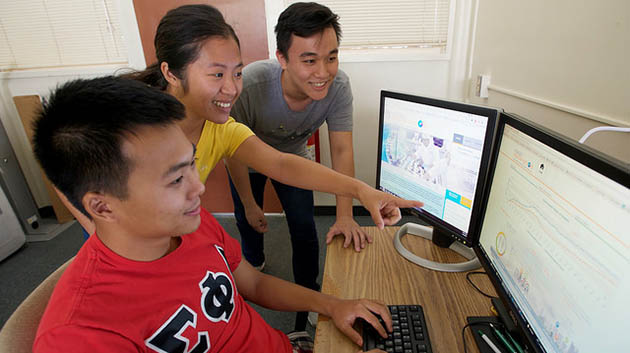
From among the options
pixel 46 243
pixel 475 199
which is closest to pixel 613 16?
pixel 475 199

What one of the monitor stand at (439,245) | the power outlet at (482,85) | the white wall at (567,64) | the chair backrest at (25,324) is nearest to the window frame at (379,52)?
the power outlet at (482,85)

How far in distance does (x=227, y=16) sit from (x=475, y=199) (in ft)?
7.17

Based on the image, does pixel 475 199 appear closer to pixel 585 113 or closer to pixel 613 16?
pixel 585 113

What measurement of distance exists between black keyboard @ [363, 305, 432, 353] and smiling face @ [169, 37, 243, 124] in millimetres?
796

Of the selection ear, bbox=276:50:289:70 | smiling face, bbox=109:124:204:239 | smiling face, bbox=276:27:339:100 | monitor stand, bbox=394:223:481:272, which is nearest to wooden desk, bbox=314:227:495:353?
monitor stand, bbox=394:223:481:272

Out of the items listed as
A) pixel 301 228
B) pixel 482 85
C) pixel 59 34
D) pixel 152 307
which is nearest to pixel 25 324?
pixel 152 307

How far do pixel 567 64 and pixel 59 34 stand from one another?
3.24 meters

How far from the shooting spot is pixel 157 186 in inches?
25.3

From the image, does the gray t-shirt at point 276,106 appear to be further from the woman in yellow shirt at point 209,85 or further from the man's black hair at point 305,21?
the woman in yellow shirt at point 209,85

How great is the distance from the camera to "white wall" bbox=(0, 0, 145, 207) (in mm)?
2465

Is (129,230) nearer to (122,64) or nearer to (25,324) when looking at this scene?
(25,324)

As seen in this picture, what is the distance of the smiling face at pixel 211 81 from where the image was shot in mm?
1048

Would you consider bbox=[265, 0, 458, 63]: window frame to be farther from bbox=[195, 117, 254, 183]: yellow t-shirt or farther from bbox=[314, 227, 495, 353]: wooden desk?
bbox=[314, 227, 495, 353]: wooden desk

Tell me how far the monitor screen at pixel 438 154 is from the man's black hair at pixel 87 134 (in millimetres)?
671
